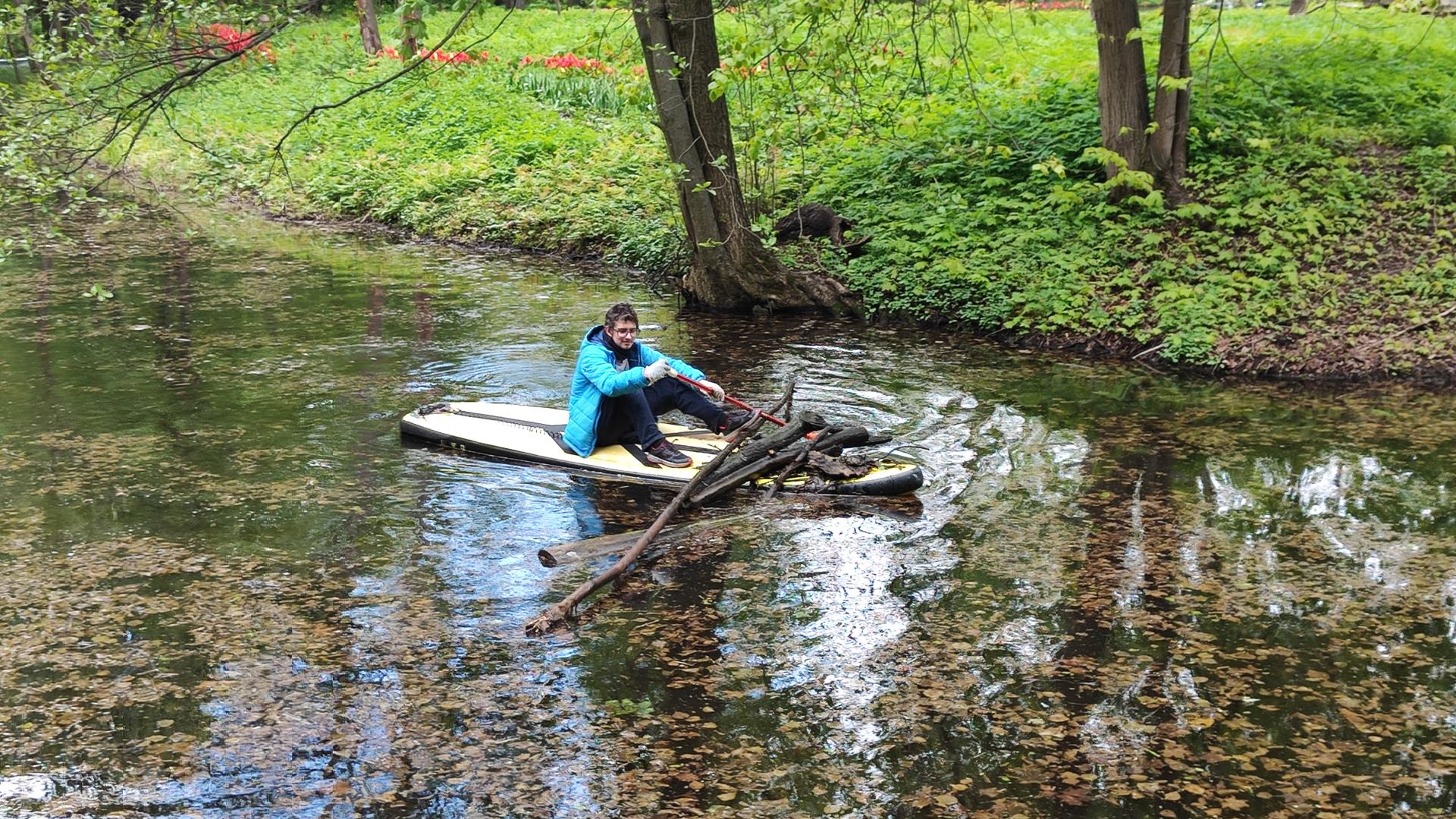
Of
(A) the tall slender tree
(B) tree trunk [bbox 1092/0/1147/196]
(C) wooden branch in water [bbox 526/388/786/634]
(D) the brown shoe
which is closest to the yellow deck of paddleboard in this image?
(D) the brown shoe

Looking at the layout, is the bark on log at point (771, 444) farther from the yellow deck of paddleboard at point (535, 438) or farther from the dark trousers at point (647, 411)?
the dark trousers at point (647, 411)

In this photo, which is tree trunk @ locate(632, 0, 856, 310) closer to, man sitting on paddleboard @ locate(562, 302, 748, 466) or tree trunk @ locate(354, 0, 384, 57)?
man sitting on paddleboard @ locate(562, 302, 748, 466)

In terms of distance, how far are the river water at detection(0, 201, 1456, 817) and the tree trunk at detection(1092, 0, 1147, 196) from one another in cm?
271

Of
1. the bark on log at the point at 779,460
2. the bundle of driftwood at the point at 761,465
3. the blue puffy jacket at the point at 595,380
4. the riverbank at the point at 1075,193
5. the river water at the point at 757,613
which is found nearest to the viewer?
the river water at the point at 757,613

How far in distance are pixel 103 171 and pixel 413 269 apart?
1242 centimetres

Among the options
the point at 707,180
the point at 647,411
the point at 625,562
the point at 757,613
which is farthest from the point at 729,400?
the point at 707,180

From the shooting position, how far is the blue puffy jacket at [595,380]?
7840 mm

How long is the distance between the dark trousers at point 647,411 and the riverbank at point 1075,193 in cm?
216

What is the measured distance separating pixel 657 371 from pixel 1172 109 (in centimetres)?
671

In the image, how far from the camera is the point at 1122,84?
11.7 m

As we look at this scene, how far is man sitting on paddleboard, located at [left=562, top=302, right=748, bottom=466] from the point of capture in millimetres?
7859

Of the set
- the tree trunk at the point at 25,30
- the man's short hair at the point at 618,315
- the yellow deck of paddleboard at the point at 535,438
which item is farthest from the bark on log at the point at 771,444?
the tree trunk at the point at 25,30

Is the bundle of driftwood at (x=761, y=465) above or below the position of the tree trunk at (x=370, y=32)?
below

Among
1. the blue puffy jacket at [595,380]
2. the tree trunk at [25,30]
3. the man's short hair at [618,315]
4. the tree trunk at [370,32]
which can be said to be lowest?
the blue puffy jacket at [595,380]
